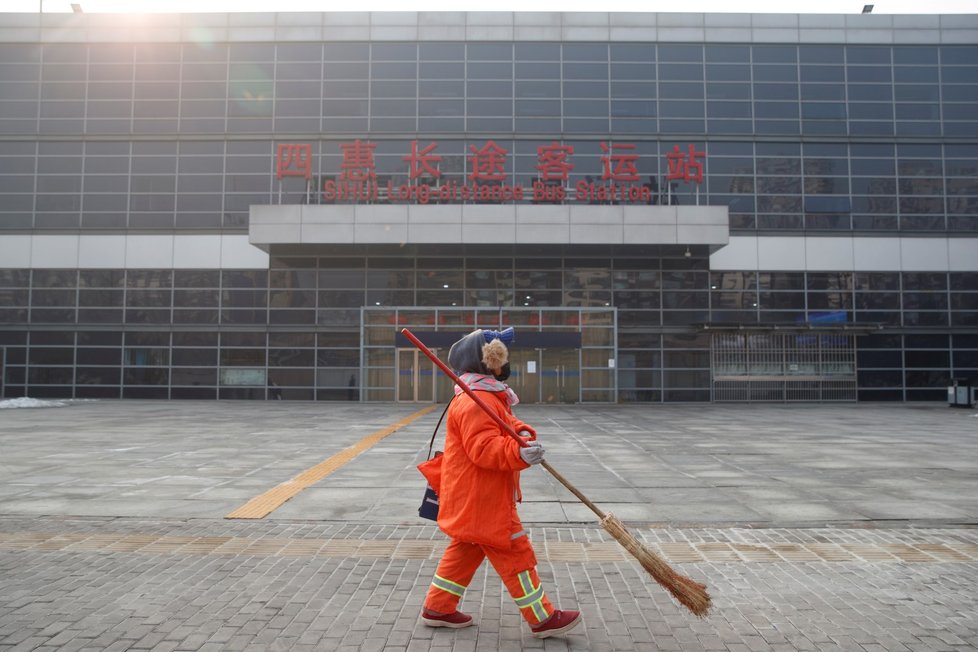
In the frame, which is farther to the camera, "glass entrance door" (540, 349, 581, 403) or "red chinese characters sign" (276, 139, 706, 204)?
"glass entrance door" (540, 349, 581, 403)

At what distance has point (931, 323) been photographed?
89.9ft

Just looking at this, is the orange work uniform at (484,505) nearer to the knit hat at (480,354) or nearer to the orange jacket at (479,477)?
the orange jacket at (479,477)

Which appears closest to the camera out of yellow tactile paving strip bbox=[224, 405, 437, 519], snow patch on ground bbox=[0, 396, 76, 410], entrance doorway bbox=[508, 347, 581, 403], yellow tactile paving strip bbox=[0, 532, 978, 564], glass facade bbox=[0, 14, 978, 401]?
yellow tactile paving strip bbox=[0, 532, 978, 564]

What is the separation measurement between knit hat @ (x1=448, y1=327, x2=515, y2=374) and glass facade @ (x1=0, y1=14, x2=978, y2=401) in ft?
76.2

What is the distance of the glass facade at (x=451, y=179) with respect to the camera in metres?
27.4

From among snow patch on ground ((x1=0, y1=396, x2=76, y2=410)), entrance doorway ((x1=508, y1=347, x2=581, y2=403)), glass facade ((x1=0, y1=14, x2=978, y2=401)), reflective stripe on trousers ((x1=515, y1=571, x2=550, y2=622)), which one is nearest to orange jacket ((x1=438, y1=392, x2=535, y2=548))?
reflective stripe on trousers ((x1=515, y1=571, x2=550, y2=622))

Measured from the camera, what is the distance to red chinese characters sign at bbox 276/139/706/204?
26.8 meters

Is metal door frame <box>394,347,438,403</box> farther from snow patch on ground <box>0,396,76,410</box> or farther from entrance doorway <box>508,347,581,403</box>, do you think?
snow patch on ground <box>0,396,76,410</box>

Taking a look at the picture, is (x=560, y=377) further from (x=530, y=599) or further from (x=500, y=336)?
(x=530, y=599)

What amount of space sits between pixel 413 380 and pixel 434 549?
72.9ft

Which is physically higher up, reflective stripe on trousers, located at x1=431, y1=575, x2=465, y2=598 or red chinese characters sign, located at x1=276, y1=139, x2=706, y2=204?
red chinese characters sign, located at x1=276, y1=139, x2=706, y2=204

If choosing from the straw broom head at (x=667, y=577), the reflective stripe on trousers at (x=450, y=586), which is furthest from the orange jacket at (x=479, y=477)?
the straw broom head at (x=667, y=577)

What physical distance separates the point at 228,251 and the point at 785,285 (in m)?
23.7

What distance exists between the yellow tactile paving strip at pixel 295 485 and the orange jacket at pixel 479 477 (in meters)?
3.76
